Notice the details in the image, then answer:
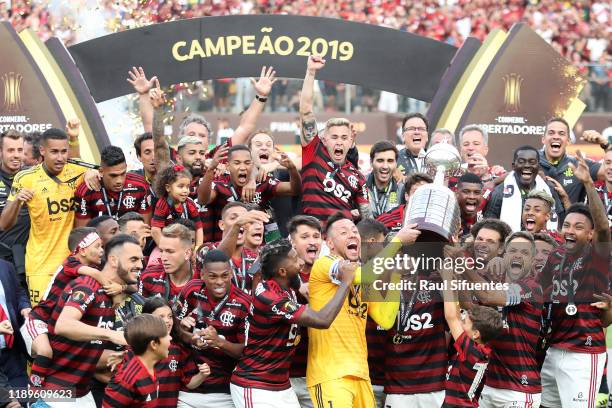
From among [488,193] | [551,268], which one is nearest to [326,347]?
[551,268]

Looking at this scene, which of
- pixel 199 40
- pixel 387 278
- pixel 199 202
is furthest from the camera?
pixel 199 40

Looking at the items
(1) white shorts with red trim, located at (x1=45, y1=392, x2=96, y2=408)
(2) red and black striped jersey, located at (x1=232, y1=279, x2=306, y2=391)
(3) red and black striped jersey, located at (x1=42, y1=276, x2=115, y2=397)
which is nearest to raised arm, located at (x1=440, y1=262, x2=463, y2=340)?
(2) red and black striped jersey, located at (x1=232, y1=279, x2=306, y2=391)

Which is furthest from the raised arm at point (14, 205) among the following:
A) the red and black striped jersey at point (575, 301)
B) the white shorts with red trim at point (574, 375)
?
the white shorts with red trim at point (574, 375)

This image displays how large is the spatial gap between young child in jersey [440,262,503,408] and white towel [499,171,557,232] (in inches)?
80.2

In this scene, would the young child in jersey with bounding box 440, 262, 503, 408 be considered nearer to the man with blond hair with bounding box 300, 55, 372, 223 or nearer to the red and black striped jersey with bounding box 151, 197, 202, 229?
the man with blond hair with bounding box 300, 55, 372, 223

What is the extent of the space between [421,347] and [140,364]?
233 centimetres

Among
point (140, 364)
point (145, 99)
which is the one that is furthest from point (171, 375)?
point (145, 99)

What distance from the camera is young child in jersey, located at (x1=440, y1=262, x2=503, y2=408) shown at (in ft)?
27.8

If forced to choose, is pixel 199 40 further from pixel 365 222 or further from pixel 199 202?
pixel 365 222

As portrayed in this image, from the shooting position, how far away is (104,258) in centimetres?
895

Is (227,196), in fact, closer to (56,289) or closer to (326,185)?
(326,185)

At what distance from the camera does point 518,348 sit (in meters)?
9.06

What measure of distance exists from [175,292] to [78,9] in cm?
524

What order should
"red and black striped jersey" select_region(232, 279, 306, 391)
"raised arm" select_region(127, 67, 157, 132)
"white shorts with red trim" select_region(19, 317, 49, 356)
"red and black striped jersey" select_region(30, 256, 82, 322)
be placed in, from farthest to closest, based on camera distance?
"raised arm" select_region(127, 67, 157, 132) → "red and black striped jersey" select_region(30, 256, 82, 322) → "white shorts with red trim" select_region(19, 317, 49, 356) → "red and black striped jersey" select_region(232, 279, 306, 391)
